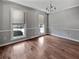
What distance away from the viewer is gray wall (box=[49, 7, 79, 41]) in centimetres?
535

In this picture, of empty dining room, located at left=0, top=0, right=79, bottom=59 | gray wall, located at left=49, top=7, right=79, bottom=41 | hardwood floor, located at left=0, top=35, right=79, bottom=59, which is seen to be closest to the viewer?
hardwood floor, located at left=0, top=35, right=79, bottom=59

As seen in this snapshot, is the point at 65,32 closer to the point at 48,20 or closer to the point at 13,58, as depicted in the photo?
the point at 48,20

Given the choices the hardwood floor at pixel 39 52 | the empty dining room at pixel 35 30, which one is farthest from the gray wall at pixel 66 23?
the hardwood floor at pixel 39 52

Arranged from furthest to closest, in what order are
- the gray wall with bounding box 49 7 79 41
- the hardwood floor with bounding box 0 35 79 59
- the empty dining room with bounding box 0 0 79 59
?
the gray wall with bounding box 49 7 79 41 < the empty dining room with bounding box 0 0 79 59 < the hardwood floor with bounding box 0 35 79 59

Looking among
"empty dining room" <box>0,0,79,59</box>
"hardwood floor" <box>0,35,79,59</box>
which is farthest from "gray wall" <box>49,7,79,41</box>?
"hardwood floor" <box>0,35,79,59</box>

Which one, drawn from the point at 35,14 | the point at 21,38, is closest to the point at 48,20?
the point at 35,14

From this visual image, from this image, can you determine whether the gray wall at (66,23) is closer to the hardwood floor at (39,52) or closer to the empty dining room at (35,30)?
the empty dining room at (35,30)

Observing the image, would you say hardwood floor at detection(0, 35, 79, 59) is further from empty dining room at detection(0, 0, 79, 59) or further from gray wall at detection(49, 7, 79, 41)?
gray wall at detection(49, 7, 79, 41)

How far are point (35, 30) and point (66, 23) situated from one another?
278 centimetres

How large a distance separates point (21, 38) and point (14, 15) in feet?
5.58

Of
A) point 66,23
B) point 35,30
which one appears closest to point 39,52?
point 35,30

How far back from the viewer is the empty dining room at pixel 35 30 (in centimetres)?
319

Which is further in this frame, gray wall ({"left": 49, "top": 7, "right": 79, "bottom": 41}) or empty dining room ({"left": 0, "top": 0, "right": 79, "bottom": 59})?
gray wall ({"left": 49, "top": 7, "right": 79, "bottom": 41})

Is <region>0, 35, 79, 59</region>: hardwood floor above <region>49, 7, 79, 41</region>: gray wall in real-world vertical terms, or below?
below
